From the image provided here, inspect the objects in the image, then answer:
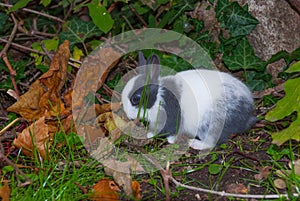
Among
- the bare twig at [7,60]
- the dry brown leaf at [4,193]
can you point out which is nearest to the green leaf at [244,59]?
the bare twig at [7,60]

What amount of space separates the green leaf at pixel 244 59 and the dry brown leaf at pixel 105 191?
1.63 meters

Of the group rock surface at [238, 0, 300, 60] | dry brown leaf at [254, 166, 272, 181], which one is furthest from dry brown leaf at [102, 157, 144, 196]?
rock surface at [238, 0, 300, 60]

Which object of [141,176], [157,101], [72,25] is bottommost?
[141,176]

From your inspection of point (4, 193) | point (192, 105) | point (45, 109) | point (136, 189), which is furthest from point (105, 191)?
point (45, 109)

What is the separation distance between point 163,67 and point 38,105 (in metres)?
1.05

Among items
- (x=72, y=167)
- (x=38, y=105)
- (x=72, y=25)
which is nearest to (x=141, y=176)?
(x=72, y=167)

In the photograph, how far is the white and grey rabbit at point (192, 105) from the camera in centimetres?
359

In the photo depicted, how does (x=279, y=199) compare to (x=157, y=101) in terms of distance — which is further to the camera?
(x=157, y=101)

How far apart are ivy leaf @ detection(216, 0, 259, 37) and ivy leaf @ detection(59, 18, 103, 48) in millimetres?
1092

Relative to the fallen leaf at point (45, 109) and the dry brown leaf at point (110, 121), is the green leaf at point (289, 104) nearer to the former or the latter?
the dry brown leaf at point (110, 121)

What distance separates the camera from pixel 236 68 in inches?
167

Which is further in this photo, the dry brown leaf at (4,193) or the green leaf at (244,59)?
the green leaf at (244,59)

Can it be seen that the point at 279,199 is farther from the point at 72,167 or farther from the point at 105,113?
the point at 105,113

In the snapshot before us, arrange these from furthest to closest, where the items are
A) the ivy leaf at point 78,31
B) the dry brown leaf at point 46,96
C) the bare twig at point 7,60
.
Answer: the ivy leaf at point 78,31 → the bare twig at point 7,60 → the dry brown leaf at point 46,96
